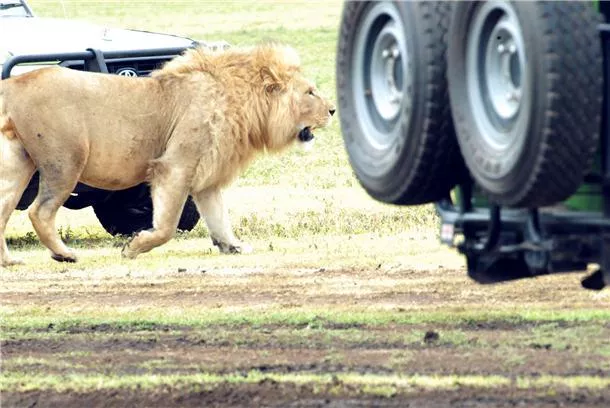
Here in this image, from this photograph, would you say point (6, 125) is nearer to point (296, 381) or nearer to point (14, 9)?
point (14, 9)

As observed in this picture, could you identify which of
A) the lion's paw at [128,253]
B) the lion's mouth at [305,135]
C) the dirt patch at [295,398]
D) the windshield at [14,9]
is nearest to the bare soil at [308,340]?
the dirt patch at [295,398]

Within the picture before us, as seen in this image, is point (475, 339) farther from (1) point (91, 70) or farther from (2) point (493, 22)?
(1) point (91, 70)

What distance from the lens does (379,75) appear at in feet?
22.6

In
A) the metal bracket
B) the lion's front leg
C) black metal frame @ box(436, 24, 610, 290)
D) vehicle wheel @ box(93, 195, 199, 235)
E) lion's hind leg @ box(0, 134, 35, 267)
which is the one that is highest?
black metal frame @ box(436, 24, 610, 290)

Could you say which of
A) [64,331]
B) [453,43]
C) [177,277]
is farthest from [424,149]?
[177,277]

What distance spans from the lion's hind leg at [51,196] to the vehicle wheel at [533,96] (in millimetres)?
6172

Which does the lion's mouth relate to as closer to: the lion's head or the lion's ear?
the lion's head

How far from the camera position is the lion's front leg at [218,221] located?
1229 centimetres

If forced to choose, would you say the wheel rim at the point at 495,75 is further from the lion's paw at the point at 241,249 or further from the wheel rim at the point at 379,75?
the lion's paw at the point at 241,249

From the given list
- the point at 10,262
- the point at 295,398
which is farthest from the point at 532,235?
the point at 10,262

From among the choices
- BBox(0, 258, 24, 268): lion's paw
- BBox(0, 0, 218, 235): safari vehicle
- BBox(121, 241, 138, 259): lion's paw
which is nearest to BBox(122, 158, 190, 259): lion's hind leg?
BBox(121, 241, 138, 259): lion's paw

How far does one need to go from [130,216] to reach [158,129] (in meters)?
1.51

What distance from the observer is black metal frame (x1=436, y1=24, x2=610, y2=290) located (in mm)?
5895

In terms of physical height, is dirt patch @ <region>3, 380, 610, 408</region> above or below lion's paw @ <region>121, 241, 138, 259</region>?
above
